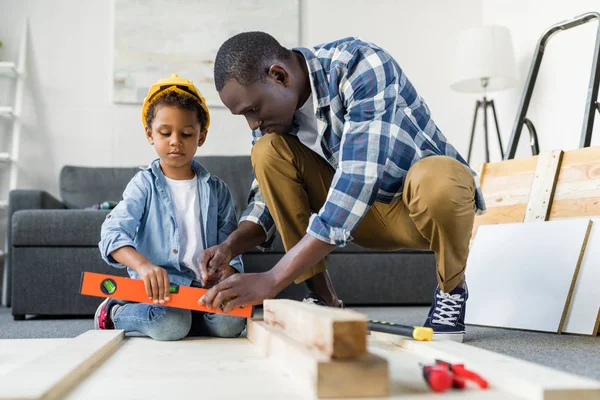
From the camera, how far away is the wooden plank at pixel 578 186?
1.93 metres

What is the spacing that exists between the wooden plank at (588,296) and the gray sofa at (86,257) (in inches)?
45.4

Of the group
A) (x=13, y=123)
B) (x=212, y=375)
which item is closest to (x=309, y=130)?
(x=212, y=375)

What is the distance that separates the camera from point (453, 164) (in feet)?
4.79

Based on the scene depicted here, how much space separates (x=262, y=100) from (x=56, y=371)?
78cm

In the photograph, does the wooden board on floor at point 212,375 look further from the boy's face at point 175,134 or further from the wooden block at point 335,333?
the boy's face at point 175,134

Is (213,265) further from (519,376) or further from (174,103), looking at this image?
(519,376)

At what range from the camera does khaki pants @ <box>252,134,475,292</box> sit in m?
1.43

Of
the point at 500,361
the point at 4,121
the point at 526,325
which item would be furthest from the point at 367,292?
the point at 4,121

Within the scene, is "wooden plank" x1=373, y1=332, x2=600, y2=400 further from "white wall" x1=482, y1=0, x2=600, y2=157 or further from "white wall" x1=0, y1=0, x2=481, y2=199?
"white wall" x1=0, y1=0, x2=481, y2=199

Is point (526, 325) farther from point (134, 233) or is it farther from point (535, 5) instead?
point (535, 5)

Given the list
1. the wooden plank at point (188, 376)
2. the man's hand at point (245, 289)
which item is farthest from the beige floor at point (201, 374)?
the man's hand at point (245, 289)

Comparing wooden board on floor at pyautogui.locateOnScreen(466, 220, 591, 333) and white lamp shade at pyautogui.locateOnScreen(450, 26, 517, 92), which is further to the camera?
white lamp shade at pyautogui.locateOnScreen(450, 26, 517, 92)

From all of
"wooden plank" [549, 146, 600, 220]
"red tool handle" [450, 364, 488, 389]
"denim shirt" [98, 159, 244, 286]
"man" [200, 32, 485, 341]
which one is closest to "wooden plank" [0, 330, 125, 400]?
"man" [200, 32, 485, 341]

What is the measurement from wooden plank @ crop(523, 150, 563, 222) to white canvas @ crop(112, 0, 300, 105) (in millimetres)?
2271
